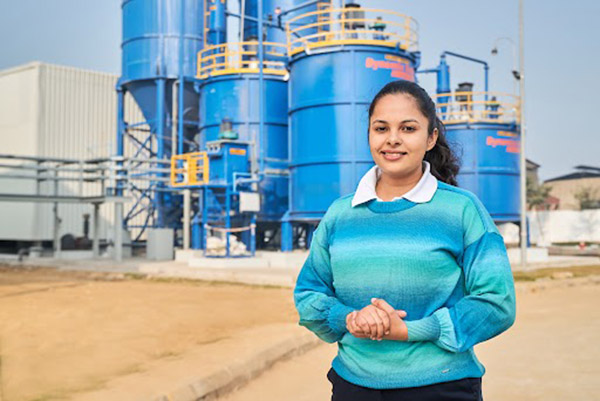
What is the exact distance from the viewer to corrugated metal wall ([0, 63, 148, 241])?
29.1 meters

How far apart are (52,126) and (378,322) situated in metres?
30.2

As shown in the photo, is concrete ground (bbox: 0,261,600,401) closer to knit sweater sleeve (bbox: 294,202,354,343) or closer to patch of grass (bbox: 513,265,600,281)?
knit sweater sleeve (bbox: 294,202,354,343)

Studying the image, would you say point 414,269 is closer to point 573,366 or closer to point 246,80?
point 573,366

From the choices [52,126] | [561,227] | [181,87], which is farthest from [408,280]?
[561,227]

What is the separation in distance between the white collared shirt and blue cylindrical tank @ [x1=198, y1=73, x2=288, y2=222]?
21116mm

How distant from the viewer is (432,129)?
223 cm

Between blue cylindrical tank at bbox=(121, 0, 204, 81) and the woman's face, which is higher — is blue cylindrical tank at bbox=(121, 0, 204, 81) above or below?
above

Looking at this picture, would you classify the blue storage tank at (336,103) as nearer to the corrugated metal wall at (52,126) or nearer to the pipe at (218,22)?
the pipe at (218,22)

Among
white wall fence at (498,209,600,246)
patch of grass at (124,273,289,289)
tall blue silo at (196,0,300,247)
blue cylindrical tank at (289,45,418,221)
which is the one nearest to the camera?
patch of grass at (124,273,289,289)

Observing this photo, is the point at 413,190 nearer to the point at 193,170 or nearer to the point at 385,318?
the point at 385,318

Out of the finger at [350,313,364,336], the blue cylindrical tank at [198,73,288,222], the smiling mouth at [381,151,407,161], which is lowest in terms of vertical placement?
the finger at [350,313,364,336]

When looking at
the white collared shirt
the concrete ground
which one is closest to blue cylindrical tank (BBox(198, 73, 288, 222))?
the concrete ground

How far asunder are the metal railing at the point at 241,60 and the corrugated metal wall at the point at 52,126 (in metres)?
6.62

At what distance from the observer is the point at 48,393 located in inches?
195
